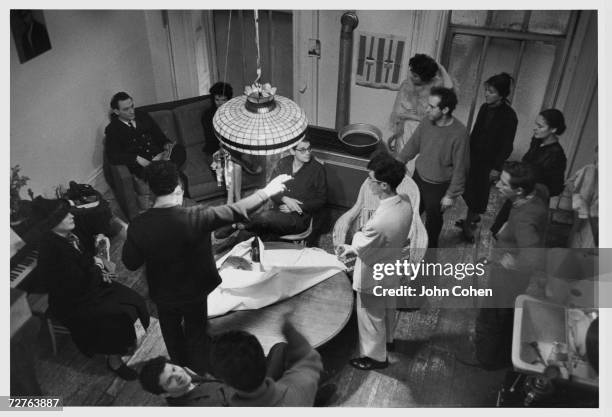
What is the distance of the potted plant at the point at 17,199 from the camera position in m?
2.25

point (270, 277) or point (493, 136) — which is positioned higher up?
point (493, 136)

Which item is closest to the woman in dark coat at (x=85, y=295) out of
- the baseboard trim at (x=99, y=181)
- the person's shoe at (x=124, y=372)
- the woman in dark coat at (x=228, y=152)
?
the person's shoe at (x=124, y=372)

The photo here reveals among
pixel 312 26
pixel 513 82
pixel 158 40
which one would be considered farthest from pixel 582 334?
pixel 158 40

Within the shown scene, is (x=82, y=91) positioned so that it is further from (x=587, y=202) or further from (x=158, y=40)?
(x=587, y=202)

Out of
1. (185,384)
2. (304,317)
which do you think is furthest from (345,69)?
(185,384)

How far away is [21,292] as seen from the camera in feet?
7.73

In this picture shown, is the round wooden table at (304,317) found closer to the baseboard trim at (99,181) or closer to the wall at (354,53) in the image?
the baseboard trim at (99,181)

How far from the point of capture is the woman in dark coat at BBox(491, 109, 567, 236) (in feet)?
8.66

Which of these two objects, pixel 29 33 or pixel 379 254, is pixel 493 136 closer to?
pixel 379 254

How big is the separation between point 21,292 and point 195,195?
0.87 meters

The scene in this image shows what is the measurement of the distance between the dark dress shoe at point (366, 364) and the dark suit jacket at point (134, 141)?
57.1 inches

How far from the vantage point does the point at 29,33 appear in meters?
2.17

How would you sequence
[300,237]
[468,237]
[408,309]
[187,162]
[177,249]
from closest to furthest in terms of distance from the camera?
1. [177,249]
2. [187,162]
3. [408,309]
4. [300,237]
5. [468,237]

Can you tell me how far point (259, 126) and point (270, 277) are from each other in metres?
1.06
